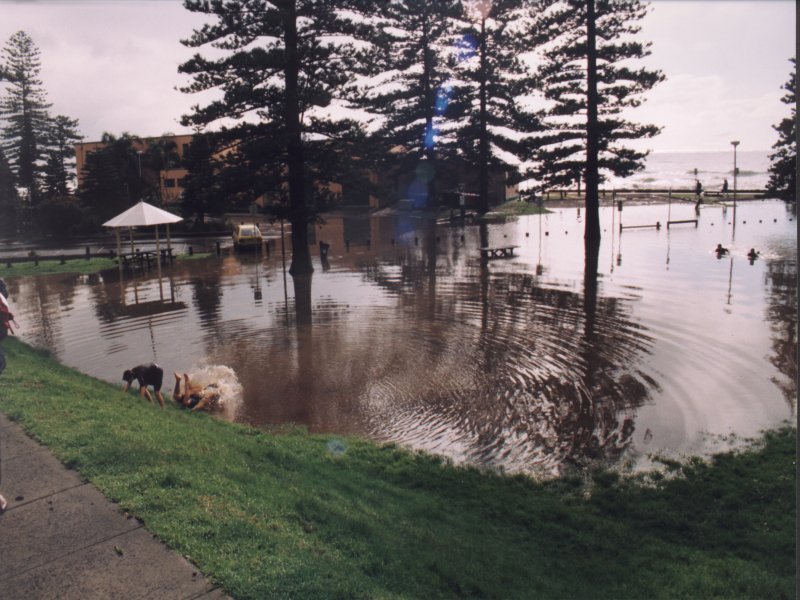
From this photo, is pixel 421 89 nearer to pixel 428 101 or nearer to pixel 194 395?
pixel 428 101

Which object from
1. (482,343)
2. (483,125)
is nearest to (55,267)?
(482,343)

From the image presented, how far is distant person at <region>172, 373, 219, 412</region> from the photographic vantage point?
8641 mm

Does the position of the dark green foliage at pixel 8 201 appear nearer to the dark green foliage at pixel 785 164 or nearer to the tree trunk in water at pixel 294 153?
the tree trunk in water at pixel 294 153

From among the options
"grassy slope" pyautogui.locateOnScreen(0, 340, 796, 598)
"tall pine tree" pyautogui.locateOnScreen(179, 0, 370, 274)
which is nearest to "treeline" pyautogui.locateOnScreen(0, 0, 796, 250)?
"tall pine tree" pyautogui.locateOnScreen(179, 0, 370, 274)

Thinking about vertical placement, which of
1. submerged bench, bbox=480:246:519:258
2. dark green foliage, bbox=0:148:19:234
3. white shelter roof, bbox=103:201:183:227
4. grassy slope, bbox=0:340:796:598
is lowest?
grassy slope, bbox=0:340:796:598

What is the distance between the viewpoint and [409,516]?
5215 mm

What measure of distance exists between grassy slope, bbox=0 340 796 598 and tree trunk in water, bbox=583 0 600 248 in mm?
20486

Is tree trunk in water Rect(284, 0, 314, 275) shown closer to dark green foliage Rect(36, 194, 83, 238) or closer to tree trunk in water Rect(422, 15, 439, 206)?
tree trunk in water Rect(422, 15, 439, 206)

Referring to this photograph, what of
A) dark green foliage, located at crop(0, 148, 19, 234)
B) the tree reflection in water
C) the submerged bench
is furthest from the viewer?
dark green foliage, located at crop(0, 148, 19, 234)

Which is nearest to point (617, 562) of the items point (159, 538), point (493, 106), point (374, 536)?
point (374, 536)

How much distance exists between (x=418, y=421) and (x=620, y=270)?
14.1m

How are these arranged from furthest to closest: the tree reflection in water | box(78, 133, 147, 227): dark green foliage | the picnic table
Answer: box(78, 133, 147, 227): dark green foliage, the picnic table, the tree reflection in water

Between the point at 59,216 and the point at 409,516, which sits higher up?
the point at 59,216

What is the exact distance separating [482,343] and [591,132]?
57.8 ft
